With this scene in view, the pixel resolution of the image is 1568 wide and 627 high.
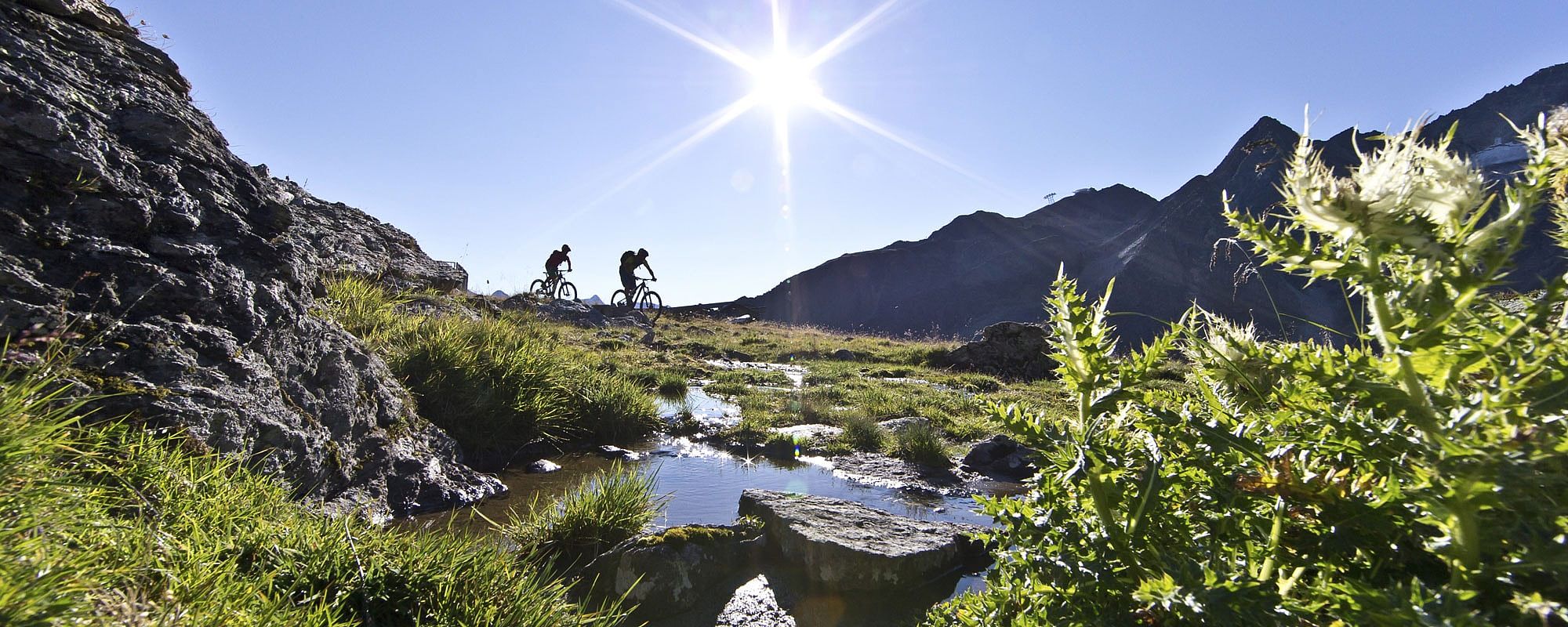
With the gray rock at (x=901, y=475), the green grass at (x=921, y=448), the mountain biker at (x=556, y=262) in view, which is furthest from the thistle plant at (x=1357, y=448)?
the mountain biker at (x=556, y=262)

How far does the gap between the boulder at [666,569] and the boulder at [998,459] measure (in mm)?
3351

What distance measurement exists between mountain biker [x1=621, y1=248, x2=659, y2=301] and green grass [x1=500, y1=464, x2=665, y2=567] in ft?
69.3

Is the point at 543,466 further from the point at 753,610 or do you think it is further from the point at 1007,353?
the point at 1007,353

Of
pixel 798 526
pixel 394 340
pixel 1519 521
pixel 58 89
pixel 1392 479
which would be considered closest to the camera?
pixel 1519 521

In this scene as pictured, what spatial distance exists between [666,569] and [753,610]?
51cm

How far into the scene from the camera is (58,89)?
3.28m

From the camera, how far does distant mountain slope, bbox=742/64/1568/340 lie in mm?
70562

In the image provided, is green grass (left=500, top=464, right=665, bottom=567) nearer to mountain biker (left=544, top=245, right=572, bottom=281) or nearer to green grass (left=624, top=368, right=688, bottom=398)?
green grass (left=624, top=368, right=688, bottom=398)

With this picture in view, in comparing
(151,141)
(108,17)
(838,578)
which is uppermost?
(108,17)

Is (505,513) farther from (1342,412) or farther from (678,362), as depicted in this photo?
(678,362)

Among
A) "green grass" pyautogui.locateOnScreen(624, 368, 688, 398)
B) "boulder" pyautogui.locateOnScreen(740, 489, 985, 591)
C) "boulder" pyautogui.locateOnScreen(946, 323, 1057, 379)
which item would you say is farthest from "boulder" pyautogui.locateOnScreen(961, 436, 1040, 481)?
"boulder" pyautogui.locateOnScreen(946, 323, 1057, 379)

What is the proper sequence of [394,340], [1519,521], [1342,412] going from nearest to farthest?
[1519,521] → [1342,412] → [394,340]

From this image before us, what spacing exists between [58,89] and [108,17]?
120cm

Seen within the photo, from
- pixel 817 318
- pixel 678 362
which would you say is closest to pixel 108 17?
pixel 678 362
